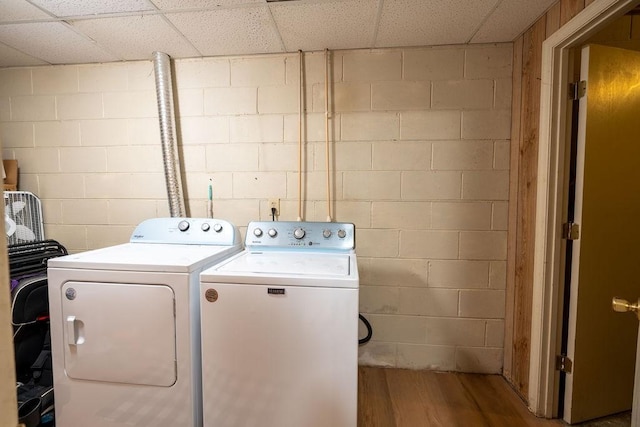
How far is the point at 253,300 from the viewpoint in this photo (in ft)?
4.05

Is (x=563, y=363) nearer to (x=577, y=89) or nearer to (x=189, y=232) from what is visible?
(x=577, y=89)

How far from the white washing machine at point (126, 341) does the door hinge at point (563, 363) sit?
6.27 ft

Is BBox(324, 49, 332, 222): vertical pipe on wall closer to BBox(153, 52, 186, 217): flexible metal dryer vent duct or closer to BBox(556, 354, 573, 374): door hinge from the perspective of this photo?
BBox(153, 52, 186, 217): flexible metal dryer vent duct

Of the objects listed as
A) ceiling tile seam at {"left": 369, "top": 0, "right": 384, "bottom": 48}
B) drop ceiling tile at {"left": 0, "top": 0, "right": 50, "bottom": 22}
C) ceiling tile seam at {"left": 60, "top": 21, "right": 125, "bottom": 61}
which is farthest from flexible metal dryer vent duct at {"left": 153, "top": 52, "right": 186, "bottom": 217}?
ceiling tile seam at {"left": 369, "top": 0, "right": 384, "bottom": 48}

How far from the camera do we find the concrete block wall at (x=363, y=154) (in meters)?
1.98

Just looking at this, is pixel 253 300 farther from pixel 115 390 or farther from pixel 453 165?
pixel 453 165

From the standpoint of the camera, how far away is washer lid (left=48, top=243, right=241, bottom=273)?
4.27ft

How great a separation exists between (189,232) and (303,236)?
71 centimetres

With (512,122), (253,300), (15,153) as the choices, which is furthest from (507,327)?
(15,153)

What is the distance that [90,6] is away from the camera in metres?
1.54

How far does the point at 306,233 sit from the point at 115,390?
45.6 inches

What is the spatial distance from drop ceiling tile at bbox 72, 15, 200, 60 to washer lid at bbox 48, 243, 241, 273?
1279 mm

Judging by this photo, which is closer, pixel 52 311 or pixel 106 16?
pixel 52 311

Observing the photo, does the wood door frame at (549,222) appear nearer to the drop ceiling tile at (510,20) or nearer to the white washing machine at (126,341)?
the drop ceiling tile at (510,20)
